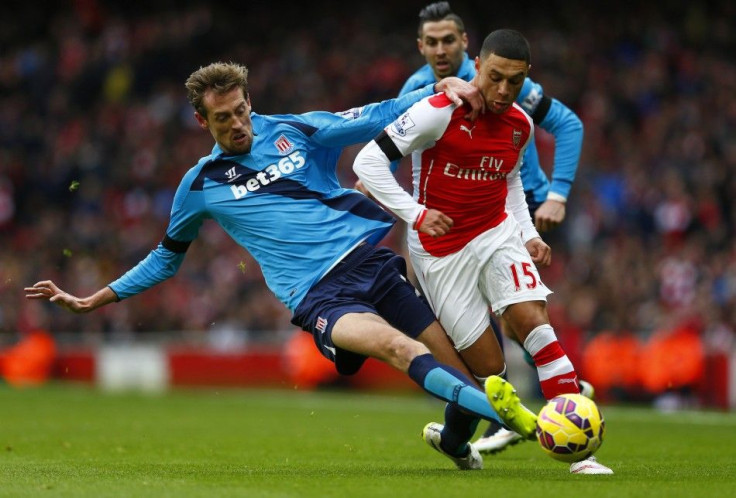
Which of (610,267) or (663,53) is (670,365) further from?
(663,53)

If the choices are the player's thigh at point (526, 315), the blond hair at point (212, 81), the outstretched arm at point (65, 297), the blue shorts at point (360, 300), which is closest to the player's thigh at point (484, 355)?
the player's thigh at point (526, 315)

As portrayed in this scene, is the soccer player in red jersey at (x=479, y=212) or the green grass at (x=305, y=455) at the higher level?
the soccer player in red jersey at (x=479, y=212)

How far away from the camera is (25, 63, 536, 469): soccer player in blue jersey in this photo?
7.03 metres

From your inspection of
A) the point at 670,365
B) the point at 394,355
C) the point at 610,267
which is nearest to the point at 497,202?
the point at 394,355

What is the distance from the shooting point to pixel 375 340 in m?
6.48

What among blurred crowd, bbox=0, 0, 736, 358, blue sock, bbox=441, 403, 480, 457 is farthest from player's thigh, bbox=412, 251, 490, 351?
blurred crowd, bbox=0, 0, 736, 358

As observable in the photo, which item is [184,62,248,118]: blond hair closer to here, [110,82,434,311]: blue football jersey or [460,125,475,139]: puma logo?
[110,82,434,311]: blue football jersey

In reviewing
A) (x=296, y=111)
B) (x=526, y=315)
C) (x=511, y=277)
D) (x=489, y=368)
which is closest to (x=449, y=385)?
(x=526, y=315)

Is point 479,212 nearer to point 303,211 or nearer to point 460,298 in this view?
point 460,298

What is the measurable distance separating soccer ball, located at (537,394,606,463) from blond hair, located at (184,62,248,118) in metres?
2.54

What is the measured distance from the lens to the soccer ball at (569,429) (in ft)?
20.5

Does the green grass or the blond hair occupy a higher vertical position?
the blond hair

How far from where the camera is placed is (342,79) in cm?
2380

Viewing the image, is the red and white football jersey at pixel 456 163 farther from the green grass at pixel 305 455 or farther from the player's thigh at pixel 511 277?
the green grass at pixel 305 455
